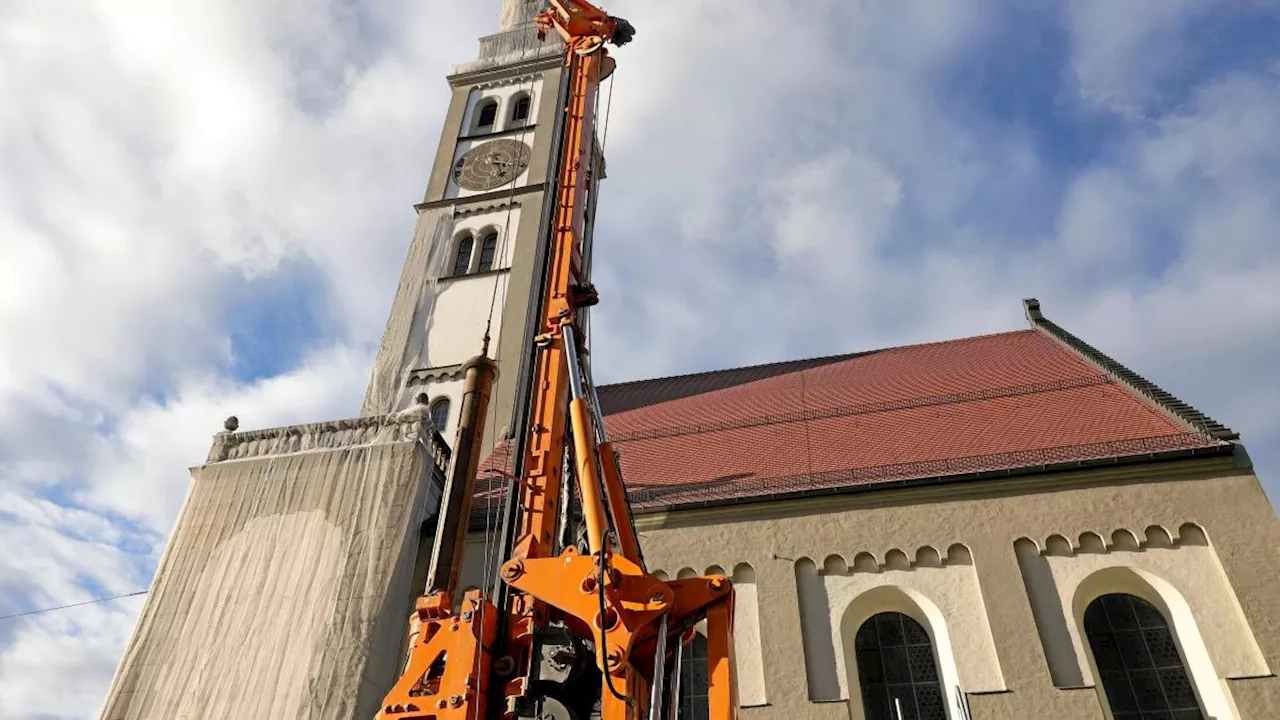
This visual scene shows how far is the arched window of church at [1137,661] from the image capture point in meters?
10.3

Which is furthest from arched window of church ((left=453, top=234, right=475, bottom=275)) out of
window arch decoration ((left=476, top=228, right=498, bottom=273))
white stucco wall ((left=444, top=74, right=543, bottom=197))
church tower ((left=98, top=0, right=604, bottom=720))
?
white stucco wall ((left=444, top=74, right=543, bottom=197))

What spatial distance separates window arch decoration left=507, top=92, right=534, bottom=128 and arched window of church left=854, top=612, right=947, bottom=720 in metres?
18.5

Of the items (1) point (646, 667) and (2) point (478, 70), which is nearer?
(1) point (646, 667)

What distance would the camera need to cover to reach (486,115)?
26.1 meters

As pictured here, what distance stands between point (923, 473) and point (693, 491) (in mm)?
3619

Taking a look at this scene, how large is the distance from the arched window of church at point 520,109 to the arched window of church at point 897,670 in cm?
1866

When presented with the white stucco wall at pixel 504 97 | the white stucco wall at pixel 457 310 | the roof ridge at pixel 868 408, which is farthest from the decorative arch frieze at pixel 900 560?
the white stucco wall at pixel 504 97

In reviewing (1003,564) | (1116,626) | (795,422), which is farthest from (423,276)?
(1116,626)

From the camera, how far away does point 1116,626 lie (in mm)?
11023

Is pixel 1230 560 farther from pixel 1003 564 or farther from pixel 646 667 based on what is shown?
pixel 646 667

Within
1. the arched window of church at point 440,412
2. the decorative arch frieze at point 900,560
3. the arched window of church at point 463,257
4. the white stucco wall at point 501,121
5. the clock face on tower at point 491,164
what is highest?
the white stucco wall at point 501,121

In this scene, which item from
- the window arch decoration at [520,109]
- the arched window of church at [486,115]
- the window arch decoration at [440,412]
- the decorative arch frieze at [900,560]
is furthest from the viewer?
the arched window of church at [486,115]

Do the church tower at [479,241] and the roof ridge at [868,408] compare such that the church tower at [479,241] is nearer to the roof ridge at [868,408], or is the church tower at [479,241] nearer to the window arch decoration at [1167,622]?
the roof ridge at [868,408]

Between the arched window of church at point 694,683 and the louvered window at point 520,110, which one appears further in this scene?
the louvered window at point 520,110
